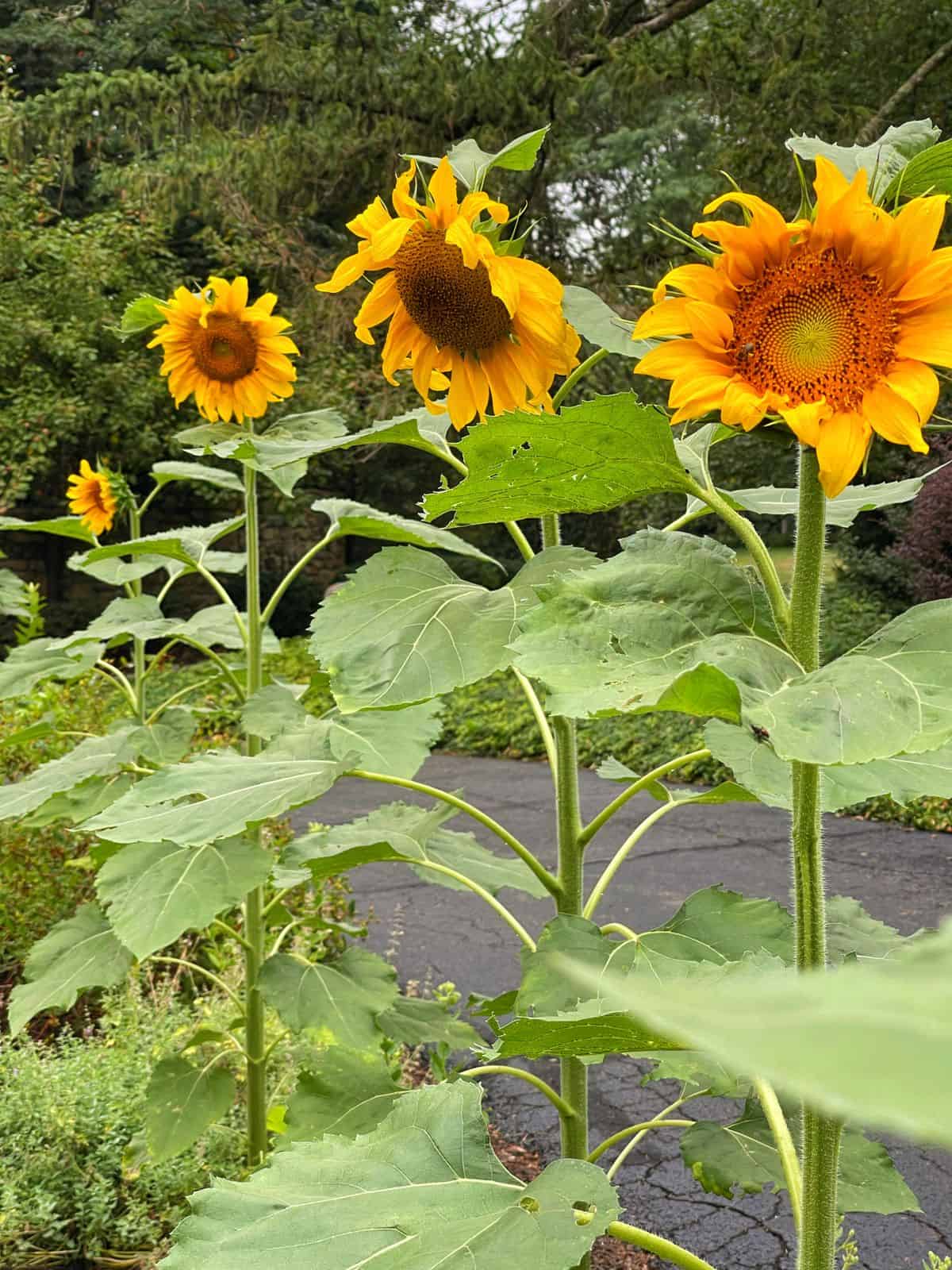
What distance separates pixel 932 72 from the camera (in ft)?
24.2

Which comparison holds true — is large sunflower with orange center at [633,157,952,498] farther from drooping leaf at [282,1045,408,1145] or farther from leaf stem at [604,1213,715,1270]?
drooping leaf at [282,1045,408,1145]

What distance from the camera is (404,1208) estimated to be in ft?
2.71

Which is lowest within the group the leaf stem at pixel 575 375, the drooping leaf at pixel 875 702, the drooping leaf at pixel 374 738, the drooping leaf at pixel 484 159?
the drooping leaf at pixel 875 702

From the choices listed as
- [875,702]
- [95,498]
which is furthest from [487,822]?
[95,498]

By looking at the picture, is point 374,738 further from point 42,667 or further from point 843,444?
point 42,667

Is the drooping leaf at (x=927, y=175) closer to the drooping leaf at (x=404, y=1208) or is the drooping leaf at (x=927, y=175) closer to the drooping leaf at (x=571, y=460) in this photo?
the drooping leaf at (x=571, y=460)

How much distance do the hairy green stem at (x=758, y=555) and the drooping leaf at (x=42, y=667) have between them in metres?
1.78

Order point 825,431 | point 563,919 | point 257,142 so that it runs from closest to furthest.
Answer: point 825,431
point 563,919
point 257,142

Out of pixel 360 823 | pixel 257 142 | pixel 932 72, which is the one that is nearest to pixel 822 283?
pixel 360 823

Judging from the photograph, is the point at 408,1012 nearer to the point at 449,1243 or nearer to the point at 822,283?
the point at 449,1243

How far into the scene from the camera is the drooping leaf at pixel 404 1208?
77cm

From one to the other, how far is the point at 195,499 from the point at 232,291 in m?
11.6

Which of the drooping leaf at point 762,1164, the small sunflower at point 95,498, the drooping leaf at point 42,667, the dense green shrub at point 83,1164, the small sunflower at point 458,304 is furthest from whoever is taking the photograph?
the small sunflower at point 95,498

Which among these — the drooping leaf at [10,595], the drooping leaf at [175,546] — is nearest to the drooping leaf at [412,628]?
the drooping leaf at [175,546]
